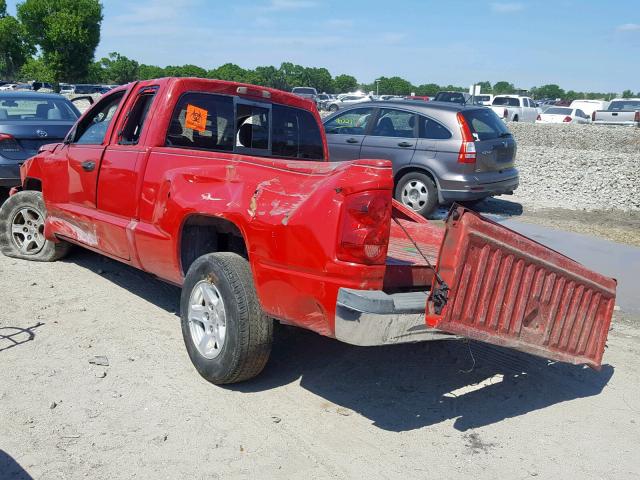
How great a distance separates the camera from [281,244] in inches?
153

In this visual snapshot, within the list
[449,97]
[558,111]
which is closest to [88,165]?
[449,97]

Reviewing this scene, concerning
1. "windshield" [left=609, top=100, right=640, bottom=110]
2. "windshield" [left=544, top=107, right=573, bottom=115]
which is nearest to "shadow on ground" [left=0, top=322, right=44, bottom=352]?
"windshield" [left=609, top=100, right=640, bottom=110]

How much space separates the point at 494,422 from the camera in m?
4.18

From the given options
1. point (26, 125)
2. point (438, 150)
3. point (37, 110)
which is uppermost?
point (37, 110)

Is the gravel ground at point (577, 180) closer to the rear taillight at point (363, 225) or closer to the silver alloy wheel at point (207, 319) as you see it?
the silver alloy wheel at point (207, 319)

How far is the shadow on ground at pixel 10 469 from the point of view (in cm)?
338

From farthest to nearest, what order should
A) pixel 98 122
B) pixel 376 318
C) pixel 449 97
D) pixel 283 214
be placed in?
pixel 449 97 < pixel 98 122 < pixel 283 214 < pixel 376 318

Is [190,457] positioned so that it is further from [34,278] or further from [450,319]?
[34,278]

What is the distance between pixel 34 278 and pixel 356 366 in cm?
354

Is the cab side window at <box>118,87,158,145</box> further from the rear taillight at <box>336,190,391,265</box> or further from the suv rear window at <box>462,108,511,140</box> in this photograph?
the suv rear window at <box>462,108,511,140</box>

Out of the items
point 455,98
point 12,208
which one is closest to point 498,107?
point 455,98

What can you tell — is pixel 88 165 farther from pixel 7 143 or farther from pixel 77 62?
pixel 77 62

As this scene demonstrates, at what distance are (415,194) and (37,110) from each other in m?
5.99

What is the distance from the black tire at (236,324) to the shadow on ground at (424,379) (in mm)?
259
